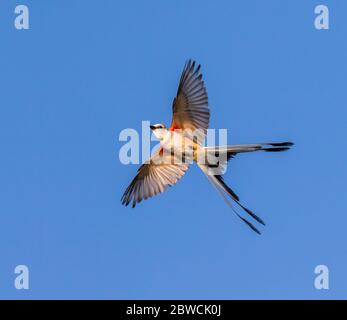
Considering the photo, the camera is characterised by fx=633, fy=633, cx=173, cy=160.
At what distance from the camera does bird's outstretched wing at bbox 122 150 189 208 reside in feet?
21.9

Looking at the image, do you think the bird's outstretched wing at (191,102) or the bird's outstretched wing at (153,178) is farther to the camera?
the bird's outstretched wing at (153,178)

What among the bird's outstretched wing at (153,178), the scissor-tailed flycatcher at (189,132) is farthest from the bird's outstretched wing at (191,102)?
the bird's outstretched wing at (153,178)

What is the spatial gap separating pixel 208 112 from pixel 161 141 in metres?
0.56

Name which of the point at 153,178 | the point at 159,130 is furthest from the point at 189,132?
the point at 153,178

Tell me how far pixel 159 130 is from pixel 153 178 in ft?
2.58

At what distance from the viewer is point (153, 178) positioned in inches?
268

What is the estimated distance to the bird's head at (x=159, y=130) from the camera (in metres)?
6.19

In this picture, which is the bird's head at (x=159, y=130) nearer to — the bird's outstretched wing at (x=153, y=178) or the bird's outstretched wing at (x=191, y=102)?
the bird's outstretched wing at (x=191, y=102)

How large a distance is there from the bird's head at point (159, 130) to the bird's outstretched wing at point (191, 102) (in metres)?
0.15

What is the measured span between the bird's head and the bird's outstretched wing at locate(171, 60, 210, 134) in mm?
150

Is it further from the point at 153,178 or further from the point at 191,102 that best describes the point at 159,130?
the point at 153,178
